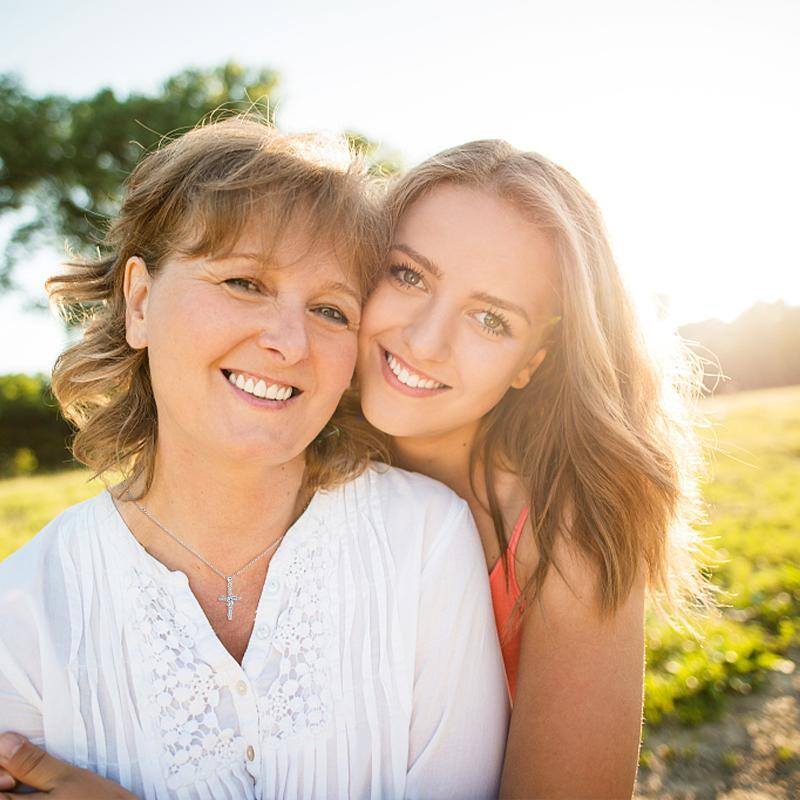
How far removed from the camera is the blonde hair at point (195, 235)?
205 cm

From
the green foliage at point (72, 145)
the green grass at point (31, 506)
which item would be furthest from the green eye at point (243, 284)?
the green foliage at point (72, 145)

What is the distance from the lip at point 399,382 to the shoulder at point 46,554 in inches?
41.8

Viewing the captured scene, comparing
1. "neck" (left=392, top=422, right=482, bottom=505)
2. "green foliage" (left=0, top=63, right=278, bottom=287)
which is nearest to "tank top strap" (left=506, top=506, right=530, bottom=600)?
"neck" (left=392, top=422, right=482, bottom=505)

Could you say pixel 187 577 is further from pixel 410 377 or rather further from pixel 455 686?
pixel 410 377

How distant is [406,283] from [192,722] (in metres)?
1.57

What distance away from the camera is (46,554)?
2.17 metres

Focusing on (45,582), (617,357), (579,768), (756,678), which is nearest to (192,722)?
(45,582)

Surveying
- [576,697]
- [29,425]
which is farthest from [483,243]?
[29,425]

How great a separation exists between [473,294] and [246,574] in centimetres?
122

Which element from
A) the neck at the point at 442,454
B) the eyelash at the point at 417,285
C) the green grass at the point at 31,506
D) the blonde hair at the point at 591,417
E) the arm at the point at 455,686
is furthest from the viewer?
the green grass at the point at 31,506

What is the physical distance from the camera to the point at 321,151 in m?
2.24

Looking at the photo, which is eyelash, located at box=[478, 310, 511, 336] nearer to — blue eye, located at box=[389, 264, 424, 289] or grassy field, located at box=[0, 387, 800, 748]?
blue eye, located at box=[389, 264, 424, 289]

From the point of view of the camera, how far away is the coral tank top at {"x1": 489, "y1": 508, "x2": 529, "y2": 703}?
262cm

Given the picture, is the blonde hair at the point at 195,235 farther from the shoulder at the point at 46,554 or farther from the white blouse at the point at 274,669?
the white blouse at the point at 274,669
